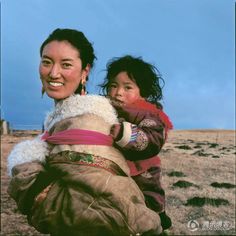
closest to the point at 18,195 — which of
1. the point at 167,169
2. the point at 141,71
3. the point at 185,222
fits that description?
the point at 141,71

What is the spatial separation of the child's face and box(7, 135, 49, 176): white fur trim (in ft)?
4.15

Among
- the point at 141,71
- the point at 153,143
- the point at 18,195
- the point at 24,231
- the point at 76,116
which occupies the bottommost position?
the point at 24,231

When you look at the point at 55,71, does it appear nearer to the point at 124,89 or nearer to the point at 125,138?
the point at 125,138

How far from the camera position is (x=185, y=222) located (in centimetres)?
1313

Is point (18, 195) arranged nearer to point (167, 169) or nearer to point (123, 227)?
point (123, 227)

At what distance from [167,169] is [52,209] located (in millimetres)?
19475

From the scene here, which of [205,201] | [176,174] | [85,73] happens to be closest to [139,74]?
[85,73]

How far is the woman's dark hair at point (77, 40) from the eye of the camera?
303cm

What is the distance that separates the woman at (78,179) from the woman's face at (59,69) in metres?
0.04

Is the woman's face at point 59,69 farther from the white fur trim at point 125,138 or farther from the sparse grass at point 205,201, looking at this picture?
the sparse grass at point 205,201

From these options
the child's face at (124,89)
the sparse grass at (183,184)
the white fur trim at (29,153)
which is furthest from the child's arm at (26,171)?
the sparse grass at (183,184)

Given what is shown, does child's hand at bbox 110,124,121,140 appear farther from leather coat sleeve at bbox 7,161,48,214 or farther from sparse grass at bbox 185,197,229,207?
sparse grass at bbox 185,197,229,207

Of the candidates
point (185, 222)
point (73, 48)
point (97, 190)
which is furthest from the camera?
point (185, 222)

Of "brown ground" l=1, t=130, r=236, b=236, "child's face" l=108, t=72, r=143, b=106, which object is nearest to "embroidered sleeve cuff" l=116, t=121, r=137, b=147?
"child's face" l=108, t=72, r=143, b=106
